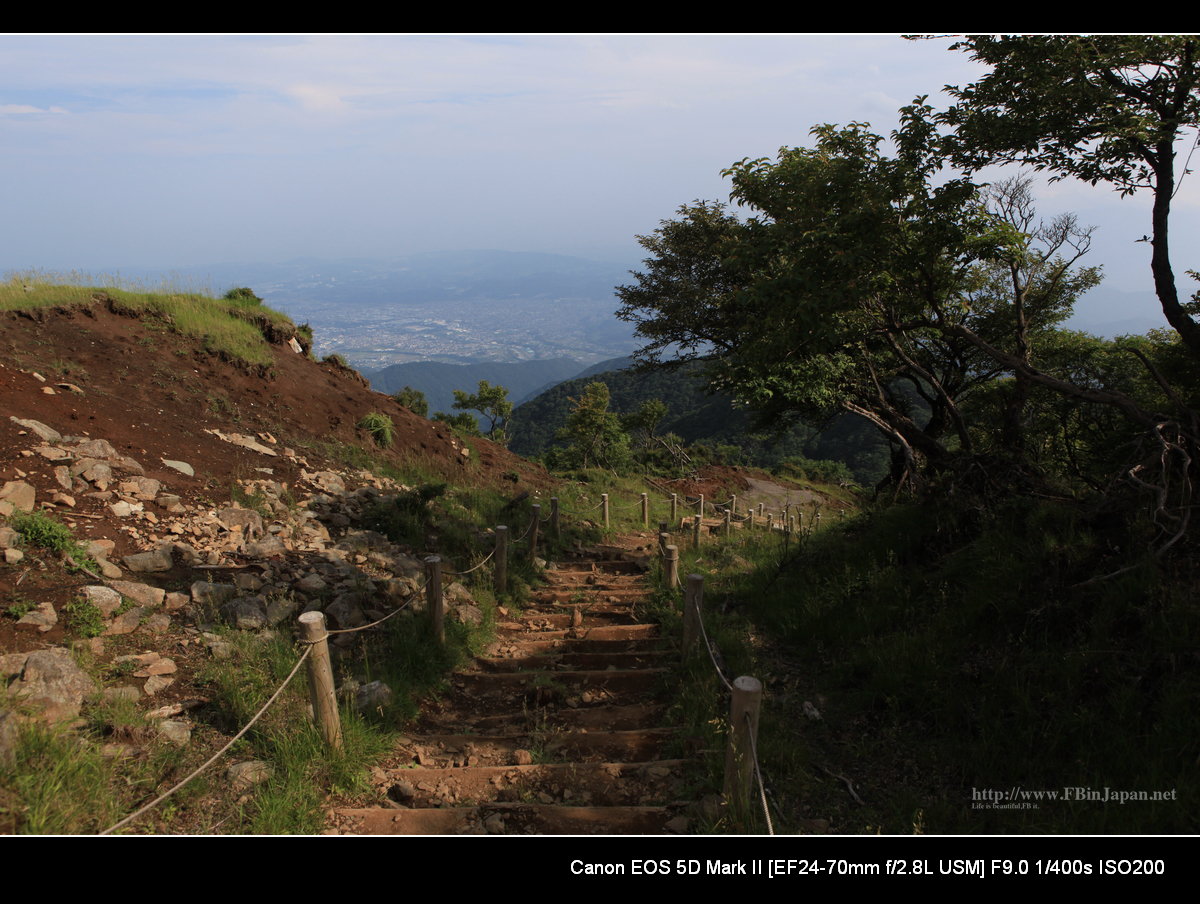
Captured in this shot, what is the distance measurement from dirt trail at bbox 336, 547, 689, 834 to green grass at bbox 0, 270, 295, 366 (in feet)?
29.2

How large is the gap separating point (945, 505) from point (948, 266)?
3.87 meters

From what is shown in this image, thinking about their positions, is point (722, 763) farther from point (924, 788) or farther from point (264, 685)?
point (264, 685)

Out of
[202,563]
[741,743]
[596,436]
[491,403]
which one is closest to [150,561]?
[202,563]

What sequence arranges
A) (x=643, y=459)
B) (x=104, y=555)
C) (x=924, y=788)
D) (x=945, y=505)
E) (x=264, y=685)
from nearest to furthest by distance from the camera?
(x=924, y=788)
(x=264, y=685)
(x=104, y=555)
(x=945, y=505)
(x=643, y=459)

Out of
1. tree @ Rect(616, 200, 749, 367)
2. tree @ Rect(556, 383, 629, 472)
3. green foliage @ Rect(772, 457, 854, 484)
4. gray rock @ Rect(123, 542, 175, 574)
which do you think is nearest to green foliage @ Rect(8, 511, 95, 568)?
gray rock @ Rect(123, 542, 175, 574)

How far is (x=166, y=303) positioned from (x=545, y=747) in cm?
1241

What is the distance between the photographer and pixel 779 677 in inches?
227

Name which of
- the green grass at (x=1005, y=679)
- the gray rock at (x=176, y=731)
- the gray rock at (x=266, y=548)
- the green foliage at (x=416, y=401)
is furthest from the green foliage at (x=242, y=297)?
the green grass at (x=1005, y=679)

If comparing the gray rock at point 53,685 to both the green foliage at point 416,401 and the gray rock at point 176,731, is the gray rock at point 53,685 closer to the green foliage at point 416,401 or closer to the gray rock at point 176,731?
the gray rock at point 176,731

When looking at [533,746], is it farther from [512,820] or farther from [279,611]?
[279,611]

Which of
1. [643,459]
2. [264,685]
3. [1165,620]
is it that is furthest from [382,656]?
[643,459]

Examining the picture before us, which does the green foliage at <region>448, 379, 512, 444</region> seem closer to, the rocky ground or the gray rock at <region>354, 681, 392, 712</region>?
the rocky ground

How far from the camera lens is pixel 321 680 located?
3881 mm

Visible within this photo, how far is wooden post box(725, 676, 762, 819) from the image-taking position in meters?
3.40
